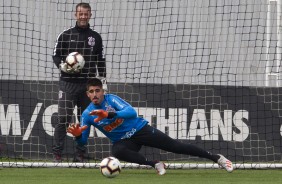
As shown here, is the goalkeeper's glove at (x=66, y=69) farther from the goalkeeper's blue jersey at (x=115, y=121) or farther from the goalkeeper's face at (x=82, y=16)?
the goalkeeper's blue jersey at (x=115, y=121)

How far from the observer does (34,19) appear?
15.4m

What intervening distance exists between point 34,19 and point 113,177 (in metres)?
4.41

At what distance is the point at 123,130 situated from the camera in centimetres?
1249

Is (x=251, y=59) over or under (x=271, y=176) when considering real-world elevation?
over

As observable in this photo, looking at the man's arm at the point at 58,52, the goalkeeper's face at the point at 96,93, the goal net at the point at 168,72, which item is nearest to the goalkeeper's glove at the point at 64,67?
the man's arm at the point at 58,52

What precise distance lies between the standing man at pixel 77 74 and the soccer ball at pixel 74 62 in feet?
1.42

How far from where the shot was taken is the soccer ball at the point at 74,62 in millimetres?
13570

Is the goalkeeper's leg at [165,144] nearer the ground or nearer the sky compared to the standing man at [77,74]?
nearer the ground

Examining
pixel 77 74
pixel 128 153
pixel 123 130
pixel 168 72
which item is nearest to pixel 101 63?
pixel 77 74

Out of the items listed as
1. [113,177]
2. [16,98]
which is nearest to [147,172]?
[113,177]

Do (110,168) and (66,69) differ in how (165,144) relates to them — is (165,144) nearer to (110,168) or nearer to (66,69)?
(110,168)

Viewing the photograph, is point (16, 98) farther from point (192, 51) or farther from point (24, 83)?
point (192, 51)

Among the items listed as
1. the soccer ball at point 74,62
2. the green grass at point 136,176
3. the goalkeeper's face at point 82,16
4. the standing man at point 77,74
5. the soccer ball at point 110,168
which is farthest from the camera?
the standing man at point 77,74

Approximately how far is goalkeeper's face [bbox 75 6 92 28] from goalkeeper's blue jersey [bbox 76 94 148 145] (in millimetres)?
1934
